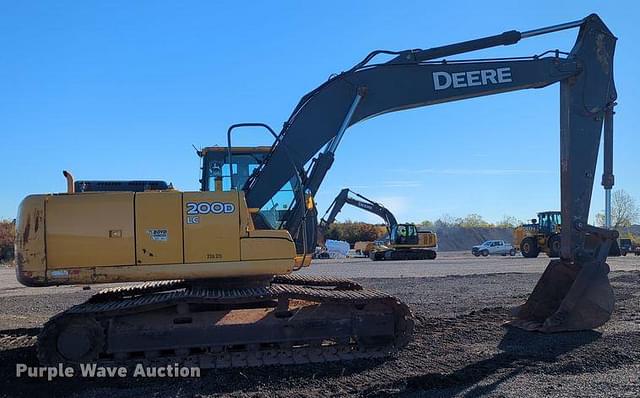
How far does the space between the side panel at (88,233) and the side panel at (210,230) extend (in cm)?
72

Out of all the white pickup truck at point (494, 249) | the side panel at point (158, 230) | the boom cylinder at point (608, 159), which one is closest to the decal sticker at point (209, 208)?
the side panel at point (158, 230)

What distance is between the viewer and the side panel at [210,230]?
766cm

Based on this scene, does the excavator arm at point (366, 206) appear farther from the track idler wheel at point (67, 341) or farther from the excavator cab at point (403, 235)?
the track idler wheel at point (67, 341)

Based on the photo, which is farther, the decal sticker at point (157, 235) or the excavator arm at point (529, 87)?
the excavator arm at point (529, 87)

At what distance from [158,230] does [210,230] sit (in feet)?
2.16

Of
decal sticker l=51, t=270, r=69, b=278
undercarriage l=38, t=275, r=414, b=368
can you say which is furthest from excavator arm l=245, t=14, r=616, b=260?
decal sticker l=51, t=270, r=69, b=278

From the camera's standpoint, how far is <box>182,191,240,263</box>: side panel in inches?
302

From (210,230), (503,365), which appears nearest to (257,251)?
(210,230)

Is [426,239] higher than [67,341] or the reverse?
higher

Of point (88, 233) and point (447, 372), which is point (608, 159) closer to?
point (447, 372)

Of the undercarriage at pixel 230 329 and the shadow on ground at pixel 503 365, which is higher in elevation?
the undercarriage at pixel 230 329

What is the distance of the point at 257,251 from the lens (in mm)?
7770

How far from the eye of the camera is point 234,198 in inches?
307

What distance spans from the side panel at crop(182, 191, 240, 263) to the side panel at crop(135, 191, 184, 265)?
4.0 inches
